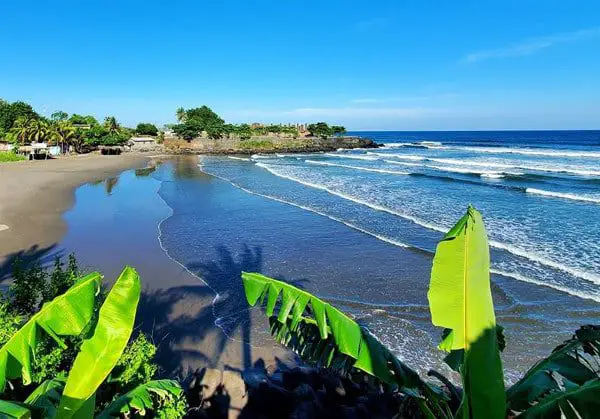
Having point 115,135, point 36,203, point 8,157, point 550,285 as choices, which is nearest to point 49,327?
point 550,285

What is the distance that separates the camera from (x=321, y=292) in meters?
10.4

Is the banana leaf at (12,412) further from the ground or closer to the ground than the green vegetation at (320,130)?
closer to the ground

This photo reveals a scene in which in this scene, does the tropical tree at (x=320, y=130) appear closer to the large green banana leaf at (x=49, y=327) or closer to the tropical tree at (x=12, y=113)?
the tropical tree at (x=12, y=113)

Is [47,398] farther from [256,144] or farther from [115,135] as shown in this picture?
[256,144]

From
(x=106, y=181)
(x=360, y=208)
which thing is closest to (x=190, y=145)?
(x=106, y=181)

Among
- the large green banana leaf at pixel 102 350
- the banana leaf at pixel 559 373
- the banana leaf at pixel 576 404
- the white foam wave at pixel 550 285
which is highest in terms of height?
the large green banana leaf at pixel 102 350

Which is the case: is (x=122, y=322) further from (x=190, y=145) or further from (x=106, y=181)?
(x=190, y=145)

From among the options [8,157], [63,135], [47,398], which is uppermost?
[63,135]

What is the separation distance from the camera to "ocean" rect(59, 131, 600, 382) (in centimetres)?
883

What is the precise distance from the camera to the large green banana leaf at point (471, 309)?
2.67 metres

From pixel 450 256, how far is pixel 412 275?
9.19 m

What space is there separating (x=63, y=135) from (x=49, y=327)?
191 feet

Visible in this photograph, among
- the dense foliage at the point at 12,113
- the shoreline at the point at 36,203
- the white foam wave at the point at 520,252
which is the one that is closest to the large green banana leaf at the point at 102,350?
the shoreline at the point at 36,203

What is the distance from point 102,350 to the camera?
8.50ft
